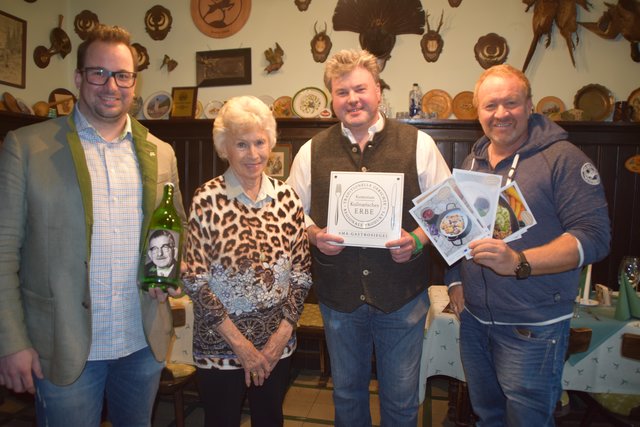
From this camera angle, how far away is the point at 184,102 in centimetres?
468

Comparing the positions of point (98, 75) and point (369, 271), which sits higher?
point (98, 75)

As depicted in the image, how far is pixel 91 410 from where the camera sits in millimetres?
1538

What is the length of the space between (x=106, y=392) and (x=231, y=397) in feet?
1.57

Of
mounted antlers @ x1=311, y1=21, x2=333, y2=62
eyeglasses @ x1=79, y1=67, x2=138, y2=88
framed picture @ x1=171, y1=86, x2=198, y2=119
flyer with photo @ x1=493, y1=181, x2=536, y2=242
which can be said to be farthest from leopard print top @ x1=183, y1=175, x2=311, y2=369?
framed picture @ x1=171, y1=86, x2=198, y2=119

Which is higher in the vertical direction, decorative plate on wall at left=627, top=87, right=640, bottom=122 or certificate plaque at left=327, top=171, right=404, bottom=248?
decorative plate on wall at left=627, top=87, right=640, bottom=122

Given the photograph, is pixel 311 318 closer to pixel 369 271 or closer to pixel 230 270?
pixel 369 271

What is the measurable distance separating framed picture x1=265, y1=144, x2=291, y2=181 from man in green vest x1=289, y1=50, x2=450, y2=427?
2.55 metres

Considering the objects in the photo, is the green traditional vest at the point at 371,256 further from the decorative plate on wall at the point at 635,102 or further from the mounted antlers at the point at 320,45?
the decorative plate on wall at the point at 635,102

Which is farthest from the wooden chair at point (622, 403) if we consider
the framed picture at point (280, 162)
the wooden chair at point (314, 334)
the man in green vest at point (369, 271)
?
the framed picture at point (280, 162)

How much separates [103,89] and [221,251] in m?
0.71

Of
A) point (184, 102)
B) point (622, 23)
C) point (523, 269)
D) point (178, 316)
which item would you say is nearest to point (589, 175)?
point (523, 269)

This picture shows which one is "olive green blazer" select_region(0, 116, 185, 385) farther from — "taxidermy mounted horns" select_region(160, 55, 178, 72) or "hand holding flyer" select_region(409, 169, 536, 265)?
"taxidermy mounted horns" select_region(160, 55, 178, 72)

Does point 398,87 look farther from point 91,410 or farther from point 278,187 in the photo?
point 91,410

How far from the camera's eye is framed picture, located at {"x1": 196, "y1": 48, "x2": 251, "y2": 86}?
4570 mm
